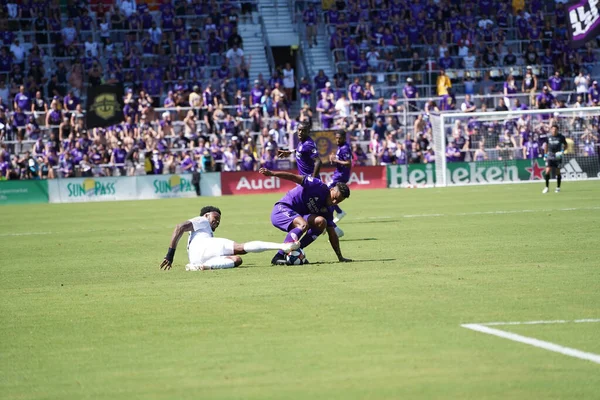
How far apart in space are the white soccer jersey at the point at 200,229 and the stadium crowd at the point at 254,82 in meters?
28.1

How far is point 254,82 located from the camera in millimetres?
47781

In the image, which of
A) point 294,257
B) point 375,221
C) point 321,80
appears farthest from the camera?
point 321,80

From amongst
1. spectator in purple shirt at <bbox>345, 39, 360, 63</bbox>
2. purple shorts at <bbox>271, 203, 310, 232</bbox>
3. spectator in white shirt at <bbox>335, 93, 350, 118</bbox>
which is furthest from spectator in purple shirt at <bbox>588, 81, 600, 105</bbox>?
purple shorts at <bbox>271, 203, 310, 232</bbox>

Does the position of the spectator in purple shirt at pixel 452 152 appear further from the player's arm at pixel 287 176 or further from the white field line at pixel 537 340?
the white field line at pixel 537 340

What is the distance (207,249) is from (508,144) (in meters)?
30.5

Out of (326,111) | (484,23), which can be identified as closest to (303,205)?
(326,111)

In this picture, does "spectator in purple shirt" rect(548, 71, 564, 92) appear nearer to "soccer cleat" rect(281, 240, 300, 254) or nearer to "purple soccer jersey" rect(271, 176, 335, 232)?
"purple soccer jersey" rect(271, 176, 335, 232)

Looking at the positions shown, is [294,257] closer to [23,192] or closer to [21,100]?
[23,192]

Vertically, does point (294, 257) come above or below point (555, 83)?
below

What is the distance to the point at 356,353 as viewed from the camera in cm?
852

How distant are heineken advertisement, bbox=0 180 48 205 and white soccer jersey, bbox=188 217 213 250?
27.6 m

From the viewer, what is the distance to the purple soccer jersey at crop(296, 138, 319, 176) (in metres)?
20.1

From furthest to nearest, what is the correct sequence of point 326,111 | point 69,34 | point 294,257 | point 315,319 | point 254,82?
point 254,82
point 69,34
point 326,111
point 294,257
point 315,319

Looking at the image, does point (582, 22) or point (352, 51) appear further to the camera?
point (352, 51)
